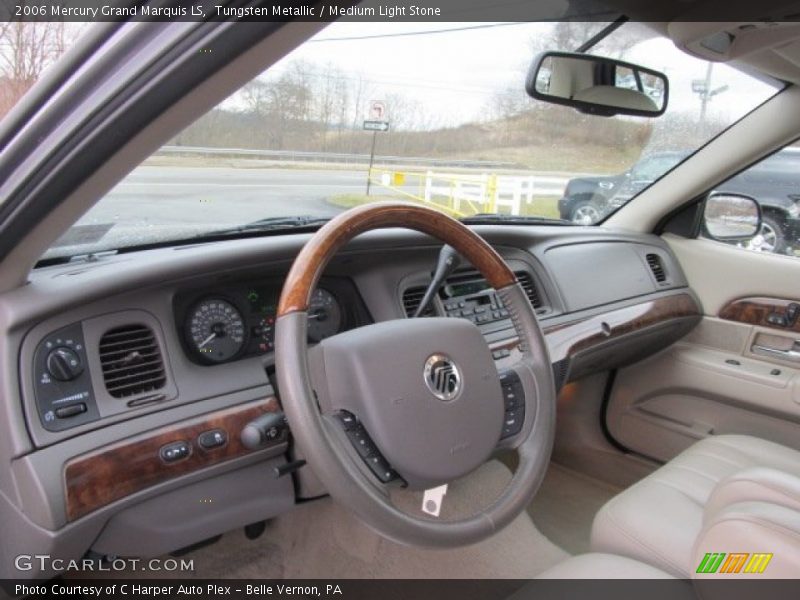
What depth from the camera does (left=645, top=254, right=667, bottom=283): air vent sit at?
3.15m

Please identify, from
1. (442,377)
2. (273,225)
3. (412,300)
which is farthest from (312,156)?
(442,377)

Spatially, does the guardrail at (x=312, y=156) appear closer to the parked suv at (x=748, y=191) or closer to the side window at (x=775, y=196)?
the parked suv at (x=748, y=191)

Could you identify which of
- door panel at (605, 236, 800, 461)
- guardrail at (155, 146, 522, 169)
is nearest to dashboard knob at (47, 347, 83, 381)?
guardrail at (155, 146, 522, 169)

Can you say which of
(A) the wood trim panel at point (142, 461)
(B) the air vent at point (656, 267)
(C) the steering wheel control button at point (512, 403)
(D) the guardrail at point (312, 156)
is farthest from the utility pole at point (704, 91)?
(A) the wood trim panel at point (142, 461)

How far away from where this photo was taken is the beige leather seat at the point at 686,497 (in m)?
1.49

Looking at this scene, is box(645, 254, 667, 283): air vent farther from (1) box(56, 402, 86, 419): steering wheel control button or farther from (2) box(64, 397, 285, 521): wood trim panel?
(1) box(56, 402, 86, 419): steering wheel control button

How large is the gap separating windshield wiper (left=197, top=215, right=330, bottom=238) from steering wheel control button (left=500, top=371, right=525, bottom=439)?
865mm

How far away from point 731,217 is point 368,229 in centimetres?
256

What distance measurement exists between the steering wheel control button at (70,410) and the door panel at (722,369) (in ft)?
8.63

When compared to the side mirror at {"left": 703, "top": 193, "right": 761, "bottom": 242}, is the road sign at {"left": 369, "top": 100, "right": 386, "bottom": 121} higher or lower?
higher

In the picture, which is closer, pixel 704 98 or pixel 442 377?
pixel 442 377

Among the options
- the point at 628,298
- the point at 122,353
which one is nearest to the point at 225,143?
the point at 122,353

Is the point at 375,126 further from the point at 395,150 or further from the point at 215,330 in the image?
the point at 215,330

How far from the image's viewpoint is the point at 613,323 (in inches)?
111
